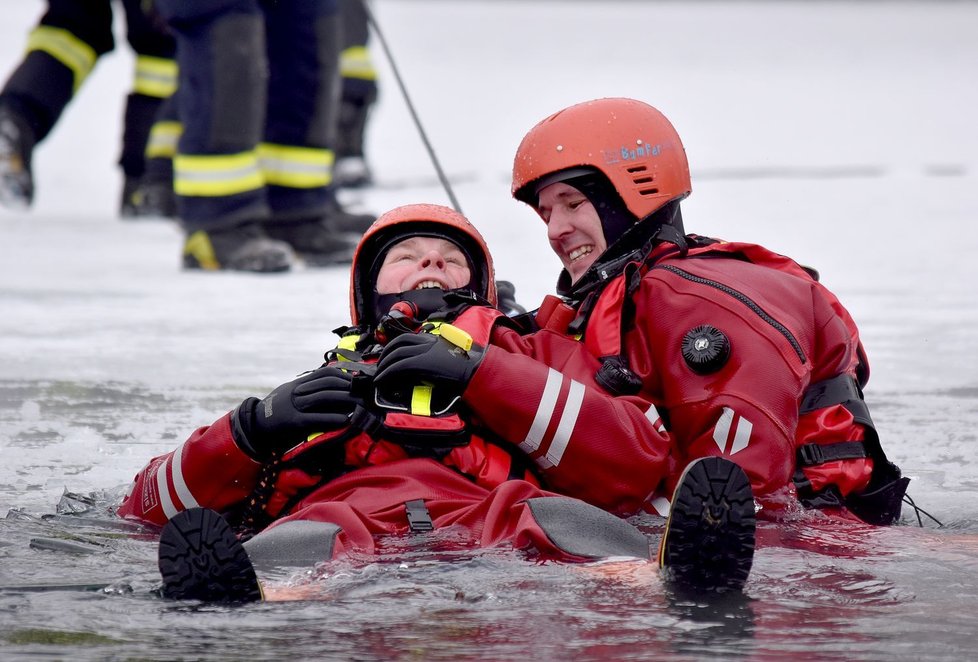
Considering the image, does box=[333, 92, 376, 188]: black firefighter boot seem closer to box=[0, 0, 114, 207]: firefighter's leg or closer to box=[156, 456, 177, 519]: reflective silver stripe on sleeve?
box=[0, 0, 114, 207]: firefighter's leg

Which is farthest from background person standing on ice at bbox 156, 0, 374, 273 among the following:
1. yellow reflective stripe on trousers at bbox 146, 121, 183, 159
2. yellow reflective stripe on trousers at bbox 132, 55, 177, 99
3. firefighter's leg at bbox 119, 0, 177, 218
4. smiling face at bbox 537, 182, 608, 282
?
smiling face at bbox 537, 182, 608, 282

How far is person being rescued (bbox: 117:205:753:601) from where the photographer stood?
3.49m

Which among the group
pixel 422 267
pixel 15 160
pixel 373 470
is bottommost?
pixel 373 470

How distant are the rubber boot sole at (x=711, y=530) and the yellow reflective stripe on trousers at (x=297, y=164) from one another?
5.63m

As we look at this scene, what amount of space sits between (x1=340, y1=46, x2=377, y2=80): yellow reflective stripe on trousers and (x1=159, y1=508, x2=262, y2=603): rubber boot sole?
801 cm

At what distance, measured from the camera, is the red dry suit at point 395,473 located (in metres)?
3.66

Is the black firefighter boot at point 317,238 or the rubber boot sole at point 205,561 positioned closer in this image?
the rubber boot sole at point 205,561

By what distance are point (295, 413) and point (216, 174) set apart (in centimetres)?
431

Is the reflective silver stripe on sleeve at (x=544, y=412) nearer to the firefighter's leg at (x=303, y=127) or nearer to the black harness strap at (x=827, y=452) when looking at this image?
the black harness strap at (x=827, y=452)

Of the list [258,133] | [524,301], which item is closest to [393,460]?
[524,301]

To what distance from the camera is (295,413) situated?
3.84m

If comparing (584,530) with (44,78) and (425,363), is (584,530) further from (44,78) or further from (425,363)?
(44,78)

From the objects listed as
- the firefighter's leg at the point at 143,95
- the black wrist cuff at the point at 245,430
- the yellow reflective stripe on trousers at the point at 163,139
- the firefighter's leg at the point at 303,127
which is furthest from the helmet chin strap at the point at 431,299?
the yellow reflective stripe on trousers at the point at 163,139

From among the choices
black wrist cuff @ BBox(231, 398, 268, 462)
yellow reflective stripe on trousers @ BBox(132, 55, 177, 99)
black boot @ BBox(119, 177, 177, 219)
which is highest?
yellow reflective stripe on trousers @ BBox(132, 55, 177, 99)
